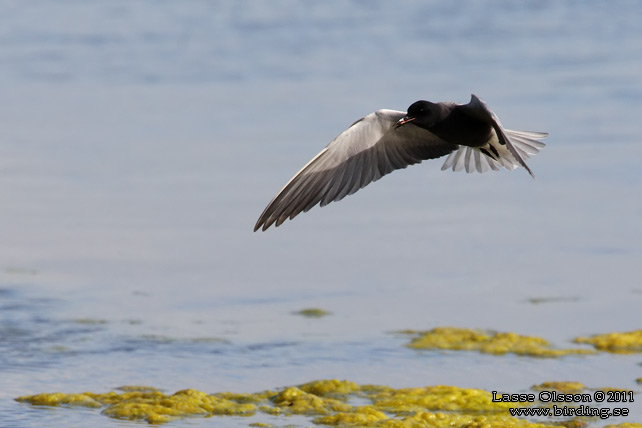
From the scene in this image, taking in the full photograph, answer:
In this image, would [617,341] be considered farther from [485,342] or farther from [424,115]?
[424,115]

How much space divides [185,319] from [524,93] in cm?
783

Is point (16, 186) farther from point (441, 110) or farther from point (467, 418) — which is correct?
point (467, 418)

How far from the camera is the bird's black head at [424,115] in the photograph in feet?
27.2

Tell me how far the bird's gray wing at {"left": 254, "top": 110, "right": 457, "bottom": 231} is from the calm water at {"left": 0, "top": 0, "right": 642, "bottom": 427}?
107 cm

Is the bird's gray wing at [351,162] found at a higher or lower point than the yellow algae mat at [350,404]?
higher

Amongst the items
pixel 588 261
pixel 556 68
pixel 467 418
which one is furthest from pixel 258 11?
pixel 467 418

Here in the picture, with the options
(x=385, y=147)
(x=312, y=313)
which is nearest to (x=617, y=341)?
(x=385, y=147)

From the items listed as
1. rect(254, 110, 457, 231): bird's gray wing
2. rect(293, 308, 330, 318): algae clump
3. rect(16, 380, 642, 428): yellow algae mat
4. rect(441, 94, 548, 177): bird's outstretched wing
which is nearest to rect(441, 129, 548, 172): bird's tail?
rect(441, 94, 548, 177): bird's outstretched wing

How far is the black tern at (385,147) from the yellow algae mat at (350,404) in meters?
1.14

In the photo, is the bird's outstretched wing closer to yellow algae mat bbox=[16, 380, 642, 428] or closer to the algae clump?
the algae clump

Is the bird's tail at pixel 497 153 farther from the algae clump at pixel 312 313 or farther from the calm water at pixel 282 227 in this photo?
the algae clump at pixel 312 313

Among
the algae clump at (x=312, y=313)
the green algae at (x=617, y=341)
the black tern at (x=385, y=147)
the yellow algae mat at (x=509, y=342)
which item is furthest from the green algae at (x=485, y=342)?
the black tern at (x=385, y=147)

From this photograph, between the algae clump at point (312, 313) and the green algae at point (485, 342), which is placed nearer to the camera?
the green algae at point (485, 342)

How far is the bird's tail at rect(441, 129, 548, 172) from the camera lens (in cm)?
916
